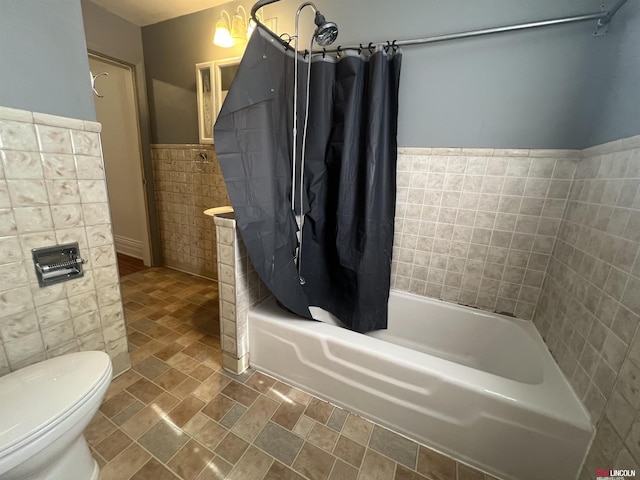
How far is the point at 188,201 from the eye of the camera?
2.33m

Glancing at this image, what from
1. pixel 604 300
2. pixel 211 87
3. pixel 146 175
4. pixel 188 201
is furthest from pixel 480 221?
pixel 146 175

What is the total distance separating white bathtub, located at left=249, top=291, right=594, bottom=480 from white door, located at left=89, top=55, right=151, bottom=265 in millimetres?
2117

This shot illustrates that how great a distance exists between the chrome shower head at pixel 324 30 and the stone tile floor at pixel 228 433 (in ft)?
5.83

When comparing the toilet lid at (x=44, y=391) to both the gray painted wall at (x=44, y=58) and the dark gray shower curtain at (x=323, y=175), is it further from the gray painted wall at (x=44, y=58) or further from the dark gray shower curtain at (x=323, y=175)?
the gray painted wall at (x=44, y=58)

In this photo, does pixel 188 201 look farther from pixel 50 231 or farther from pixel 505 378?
pixel 505 378

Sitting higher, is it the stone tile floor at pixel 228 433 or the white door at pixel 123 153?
the white door at pixel 123 153

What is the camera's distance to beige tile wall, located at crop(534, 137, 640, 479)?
71 centimetres

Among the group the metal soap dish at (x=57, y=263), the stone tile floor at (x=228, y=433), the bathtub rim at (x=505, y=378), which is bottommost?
the stone tile floor at (x=228, y=433)

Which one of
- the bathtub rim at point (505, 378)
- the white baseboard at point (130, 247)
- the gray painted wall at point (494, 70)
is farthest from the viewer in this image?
the white baseboard at point (130, 247)

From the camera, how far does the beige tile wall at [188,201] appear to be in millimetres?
2191

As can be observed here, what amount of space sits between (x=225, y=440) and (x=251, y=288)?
677 mm

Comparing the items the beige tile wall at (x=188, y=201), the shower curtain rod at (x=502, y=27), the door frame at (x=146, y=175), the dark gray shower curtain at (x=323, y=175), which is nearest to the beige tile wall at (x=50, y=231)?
the dark gray shower curtain at (x=323, y=175)

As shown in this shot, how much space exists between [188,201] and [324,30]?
1.90m

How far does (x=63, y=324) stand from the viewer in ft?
3.58
